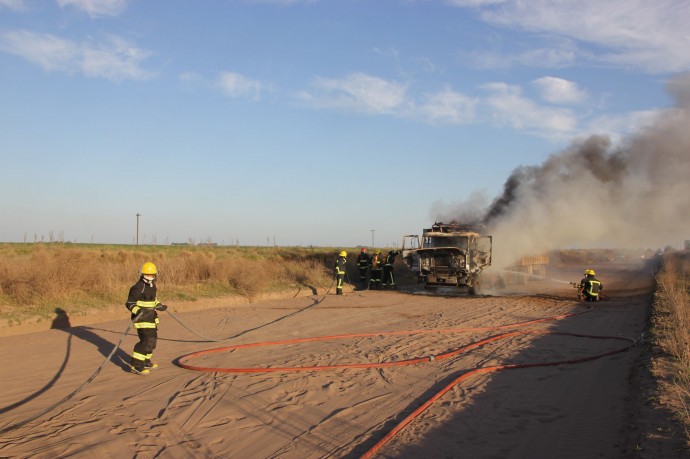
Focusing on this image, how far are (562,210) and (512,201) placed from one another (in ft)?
7.15

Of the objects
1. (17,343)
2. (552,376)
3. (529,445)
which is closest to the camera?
(529,445)

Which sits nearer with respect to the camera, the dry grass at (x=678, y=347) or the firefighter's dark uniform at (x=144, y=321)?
the dry grass at (x=678, y=347)

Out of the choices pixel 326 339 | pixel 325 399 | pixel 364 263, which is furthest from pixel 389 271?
pixel 325 399

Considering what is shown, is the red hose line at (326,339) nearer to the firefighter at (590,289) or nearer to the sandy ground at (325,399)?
the sandy ground at (325,399)

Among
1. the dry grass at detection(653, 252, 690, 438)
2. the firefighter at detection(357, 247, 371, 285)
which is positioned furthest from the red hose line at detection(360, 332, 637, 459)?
the firefighter at detection(357, 247, 371, 285)

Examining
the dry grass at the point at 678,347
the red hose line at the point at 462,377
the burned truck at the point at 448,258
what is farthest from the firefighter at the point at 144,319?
the burned truck at the point at 448,258

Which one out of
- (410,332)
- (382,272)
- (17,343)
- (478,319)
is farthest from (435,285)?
(17,343)

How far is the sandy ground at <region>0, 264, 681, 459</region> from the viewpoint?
491 cm

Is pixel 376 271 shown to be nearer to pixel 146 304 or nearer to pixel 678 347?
pixel 678 347

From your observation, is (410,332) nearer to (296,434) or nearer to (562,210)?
(296,434)

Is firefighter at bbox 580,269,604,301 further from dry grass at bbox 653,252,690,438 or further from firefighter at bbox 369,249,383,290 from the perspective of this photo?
firefighter at bbox 369,249,383,290

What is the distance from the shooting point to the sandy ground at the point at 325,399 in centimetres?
491

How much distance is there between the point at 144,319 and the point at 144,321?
0.04 m

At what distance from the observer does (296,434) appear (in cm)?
527
